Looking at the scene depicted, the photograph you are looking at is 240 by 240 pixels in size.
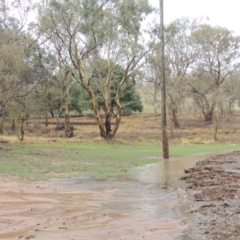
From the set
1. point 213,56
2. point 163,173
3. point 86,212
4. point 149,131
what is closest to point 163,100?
point 163,173

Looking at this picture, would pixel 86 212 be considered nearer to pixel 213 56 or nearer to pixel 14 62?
pixel 14 62

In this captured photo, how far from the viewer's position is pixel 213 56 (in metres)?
50.9

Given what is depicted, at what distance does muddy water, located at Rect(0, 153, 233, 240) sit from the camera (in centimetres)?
707

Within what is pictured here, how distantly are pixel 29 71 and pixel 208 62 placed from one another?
29.2m

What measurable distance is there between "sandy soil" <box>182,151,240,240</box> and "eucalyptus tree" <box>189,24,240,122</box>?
33.3m

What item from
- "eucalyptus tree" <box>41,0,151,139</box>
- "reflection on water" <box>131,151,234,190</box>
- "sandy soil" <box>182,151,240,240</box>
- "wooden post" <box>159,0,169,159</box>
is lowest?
"reflection on water" <box>131,151,234,190</box>

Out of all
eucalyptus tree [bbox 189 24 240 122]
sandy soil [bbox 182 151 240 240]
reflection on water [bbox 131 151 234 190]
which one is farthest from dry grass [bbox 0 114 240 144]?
sandy soil [bbox 182 151 240 240]

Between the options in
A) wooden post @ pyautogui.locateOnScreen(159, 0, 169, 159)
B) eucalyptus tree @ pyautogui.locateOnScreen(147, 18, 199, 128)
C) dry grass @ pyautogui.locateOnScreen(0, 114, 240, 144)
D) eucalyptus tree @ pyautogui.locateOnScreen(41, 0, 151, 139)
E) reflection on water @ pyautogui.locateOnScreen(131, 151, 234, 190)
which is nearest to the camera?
reflection on water @ pyautogui.locateOnScreen(131, 151, 234, 190)

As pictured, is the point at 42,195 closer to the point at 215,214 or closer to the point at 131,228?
the point at 131,228

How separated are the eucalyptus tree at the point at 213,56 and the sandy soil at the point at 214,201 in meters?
33.3

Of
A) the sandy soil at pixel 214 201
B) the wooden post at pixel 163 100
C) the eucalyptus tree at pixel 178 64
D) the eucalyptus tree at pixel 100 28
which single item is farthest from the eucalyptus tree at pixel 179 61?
the sandy soil at pixel 214 201

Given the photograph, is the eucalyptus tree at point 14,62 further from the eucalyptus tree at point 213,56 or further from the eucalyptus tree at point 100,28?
the eucalyptus tree at point 213,56

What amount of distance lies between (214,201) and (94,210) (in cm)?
293

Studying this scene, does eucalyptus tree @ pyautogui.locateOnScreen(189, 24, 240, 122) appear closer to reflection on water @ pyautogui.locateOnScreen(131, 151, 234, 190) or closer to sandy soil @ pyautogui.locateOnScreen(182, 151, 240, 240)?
reflection on water @ pyautogui.locateOnScreen(131, 151, 234, 190)
